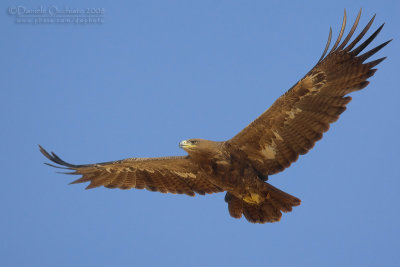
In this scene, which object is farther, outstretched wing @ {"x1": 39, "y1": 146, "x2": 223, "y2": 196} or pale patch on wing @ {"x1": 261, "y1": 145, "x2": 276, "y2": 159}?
outstretched wing @ {"x1": 39, "y1": 146, "x2": 223, "y2": 196}

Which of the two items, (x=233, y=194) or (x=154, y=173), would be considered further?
(x=154, y=173)

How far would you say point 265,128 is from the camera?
11.5m

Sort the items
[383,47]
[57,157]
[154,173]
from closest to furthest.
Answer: [383,47] < [57,157] < [154,173]

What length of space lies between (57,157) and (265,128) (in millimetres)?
4239

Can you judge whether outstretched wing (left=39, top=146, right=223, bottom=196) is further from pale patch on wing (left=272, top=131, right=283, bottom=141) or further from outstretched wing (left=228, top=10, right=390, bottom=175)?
pale patch on wing (left=272, top=131, right=283, bottom=141)

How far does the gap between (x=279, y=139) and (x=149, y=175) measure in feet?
10.1

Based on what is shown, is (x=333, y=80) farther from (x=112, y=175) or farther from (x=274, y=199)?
(x=112, y=175)

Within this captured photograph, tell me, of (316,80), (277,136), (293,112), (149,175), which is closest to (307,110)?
(293,112)

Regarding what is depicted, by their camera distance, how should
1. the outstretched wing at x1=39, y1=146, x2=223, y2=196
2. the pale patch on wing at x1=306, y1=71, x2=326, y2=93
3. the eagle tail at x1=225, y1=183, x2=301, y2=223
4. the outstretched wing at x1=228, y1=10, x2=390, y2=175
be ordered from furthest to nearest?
the outstretched wing at x1=39, y1=146, x2=223, y2=196, the eagle tail at x1=225, y1=183, x2=301, y2=223, the pale patch on wing at x1=306, y1=71, x2=326, y2=93, the outstretched wing at x1=228, y1=10, x2=390, y2=175

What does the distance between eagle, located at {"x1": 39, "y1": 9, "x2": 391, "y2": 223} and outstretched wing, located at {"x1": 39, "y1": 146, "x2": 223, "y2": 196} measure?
300 millimetres

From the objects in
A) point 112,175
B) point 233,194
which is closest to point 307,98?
point 233,194

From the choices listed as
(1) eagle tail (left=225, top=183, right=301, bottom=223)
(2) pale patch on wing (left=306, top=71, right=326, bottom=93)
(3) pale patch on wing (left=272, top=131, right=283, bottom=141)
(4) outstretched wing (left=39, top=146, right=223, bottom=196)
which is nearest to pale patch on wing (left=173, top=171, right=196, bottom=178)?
(4) outstretched wing (left=39, top=146, right=223, bottom=196)

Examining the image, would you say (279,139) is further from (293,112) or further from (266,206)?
(266,206)

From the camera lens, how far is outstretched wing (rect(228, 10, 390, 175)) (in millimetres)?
10992
